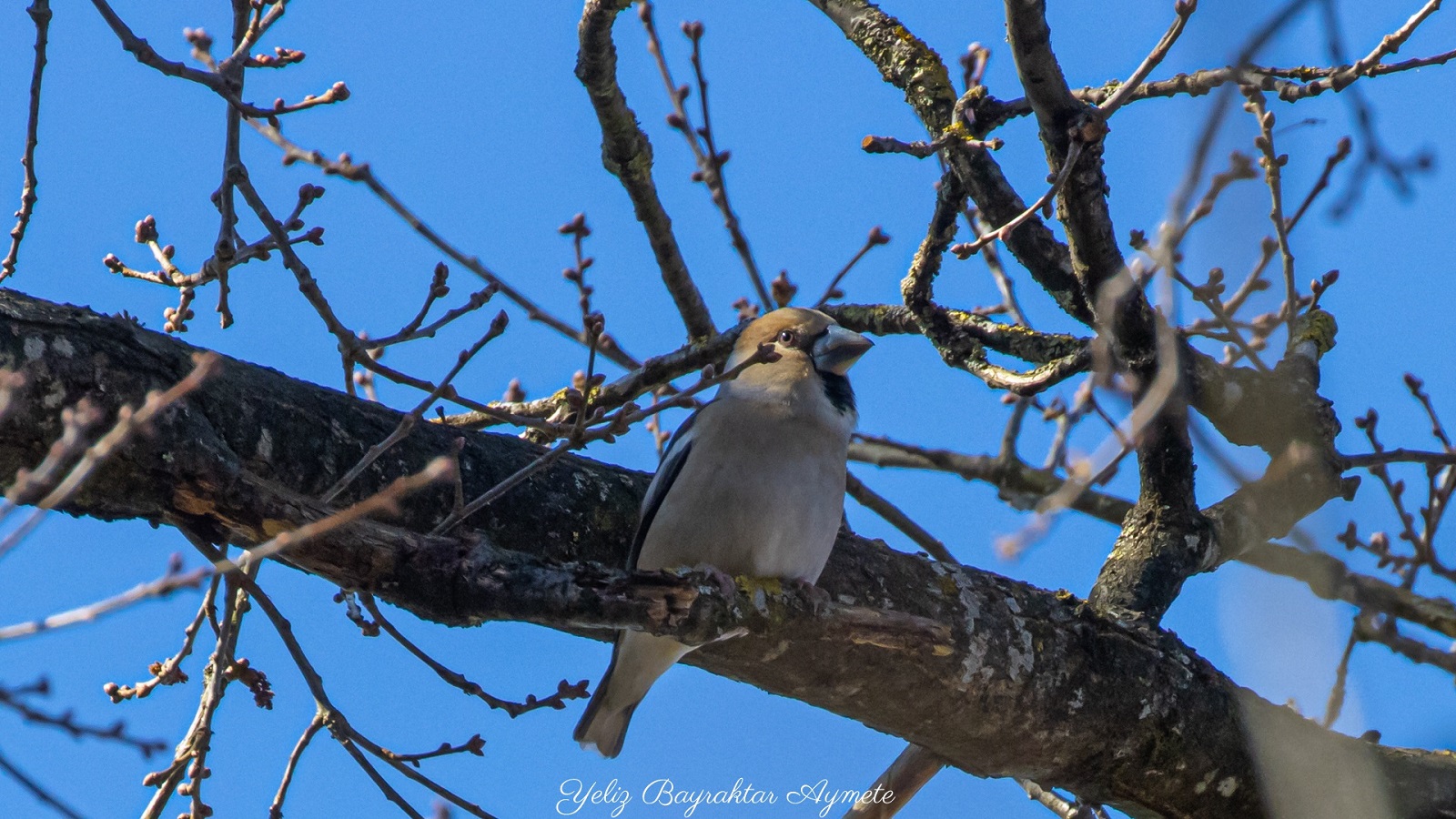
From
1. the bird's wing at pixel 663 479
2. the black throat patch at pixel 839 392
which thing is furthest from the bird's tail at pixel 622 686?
the black throat patch at pixel 839 392

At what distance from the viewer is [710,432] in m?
4.46

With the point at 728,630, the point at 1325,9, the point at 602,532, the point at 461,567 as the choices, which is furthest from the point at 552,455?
the point at 1325,9

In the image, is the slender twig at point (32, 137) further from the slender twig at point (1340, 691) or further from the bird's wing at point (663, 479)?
the slender twig at point (1340, 691)

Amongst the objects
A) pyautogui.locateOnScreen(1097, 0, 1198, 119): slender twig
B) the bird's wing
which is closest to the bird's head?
the bird's wing

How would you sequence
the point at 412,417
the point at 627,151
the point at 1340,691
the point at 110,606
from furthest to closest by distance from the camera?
the point at 627,151, the point at 1340,691, the point at 412,417, the point at 110,606

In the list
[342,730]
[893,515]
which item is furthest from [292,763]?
[893,515]

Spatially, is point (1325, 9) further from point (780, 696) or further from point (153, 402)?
point (780, 696)

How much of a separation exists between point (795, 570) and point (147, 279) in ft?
7.78

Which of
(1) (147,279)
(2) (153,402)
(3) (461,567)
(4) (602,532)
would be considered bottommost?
(2) (153,402)

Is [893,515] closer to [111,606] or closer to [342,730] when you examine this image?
[342,730]

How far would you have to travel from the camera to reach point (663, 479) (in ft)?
14.3

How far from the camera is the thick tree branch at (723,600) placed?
298 cm

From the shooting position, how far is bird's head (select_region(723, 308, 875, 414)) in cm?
464

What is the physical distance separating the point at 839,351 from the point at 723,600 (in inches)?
67.2
